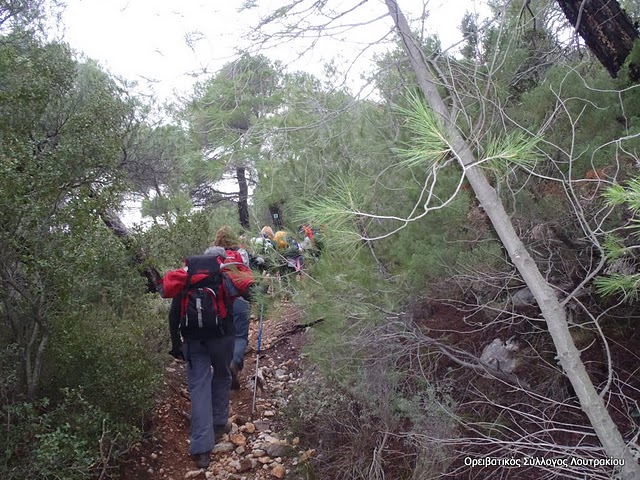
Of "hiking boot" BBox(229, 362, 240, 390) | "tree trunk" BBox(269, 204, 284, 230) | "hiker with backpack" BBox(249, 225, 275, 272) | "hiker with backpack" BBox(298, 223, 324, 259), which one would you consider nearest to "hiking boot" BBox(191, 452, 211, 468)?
"hiking boot" BBox(229, 362, 240, 390)

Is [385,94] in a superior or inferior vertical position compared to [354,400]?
superior

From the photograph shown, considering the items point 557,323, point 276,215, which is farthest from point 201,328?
point 557,323

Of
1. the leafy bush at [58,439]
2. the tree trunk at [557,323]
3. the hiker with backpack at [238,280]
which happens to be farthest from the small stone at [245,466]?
the tree trunk at [557,323]

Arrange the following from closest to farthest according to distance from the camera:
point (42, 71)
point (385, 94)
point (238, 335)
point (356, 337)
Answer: point (385, 94), point (356, 337), point (42, 71), point (238, 335)

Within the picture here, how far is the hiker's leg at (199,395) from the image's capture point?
411 centimetres

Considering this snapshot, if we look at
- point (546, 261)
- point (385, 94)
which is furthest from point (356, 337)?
point (385, 94)

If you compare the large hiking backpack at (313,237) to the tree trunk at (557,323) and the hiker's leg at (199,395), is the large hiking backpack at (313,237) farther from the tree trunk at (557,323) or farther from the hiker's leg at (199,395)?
the tree trunk at (557,323)

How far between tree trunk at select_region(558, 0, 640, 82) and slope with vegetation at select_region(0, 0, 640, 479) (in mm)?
169

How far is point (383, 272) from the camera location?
3891mm

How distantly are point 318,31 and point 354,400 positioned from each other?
9.30 ft

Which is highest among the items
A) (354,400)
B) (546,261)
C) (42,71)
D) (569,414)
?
(42,71)

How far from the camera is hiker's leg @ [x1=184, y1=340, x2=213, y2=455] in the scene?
162 inches

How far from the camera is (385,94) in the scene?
3.36 m

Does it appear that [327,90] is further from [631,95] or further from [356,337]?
[631,95]
